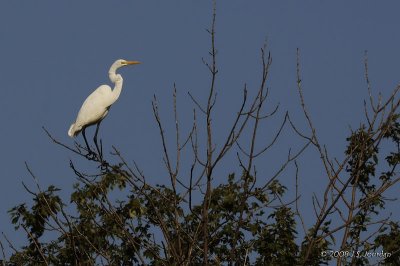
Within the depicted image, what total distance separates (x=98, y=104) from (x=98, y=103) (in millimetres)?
16

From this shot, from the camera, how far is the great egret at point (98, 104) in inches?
444

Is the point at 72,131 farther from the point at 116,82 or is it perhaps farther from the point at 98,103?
the point at 116,82

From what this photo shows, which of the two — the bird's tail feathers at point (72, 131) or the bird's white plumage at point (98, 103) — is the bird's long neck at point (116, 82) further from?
the bird's tail feathers at point (72, 131)

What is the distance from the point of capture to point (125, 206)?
970 centimetres

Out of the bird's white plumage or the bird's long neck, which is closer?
the bird's white plumage

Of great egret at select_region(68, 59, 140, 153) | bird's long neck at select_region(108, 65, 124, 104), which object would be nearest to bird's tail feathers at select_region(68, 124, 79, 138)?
great egret at select_region(68, 59, 140, 153)

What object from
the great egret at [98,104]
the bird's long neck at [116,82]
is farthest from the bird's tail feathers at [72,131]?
the bird's long neck at [116,82]

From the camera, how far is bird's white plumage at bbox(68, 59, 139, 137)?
11.3 metres

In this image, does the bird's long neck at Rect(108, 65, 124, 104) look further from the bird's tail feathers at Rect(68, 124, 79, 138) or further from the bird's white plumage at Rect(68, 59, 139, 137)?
the bird's tail feathers at Rect(68, 124, 79, 138)

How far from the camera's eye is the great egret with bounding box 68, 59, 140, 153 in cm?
1128

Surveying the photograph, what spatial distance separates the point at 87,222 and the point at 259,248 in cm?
190

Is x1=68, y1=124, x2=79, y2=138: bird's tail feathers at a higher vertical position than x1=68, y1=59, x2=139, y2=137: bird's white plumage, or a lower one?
lower

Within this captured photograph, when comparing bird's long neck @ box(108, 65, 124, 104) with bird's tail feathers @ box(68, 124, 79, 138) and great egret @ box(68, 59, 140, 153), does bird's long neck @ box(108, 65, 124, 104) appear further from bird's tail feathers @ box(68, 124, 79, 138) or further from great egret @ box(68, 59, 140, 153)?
→ bird's tail feathers @ box(68, 124, 79, 138)

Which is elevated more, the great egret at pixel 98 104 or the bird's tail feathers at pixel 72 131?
the great egret at pixel 98 104
